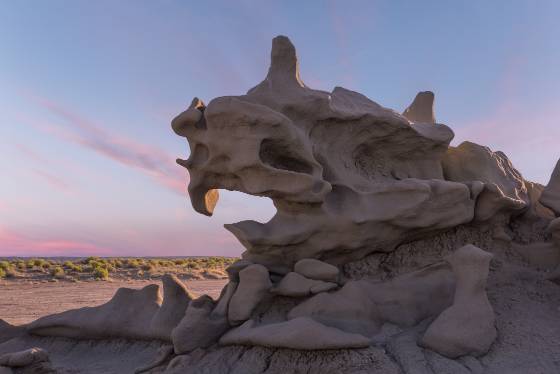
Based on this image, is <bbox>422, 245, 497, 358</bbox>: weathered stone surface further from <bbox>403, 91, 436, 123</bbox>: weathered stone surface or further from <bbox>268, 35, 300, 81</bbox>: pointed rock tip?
<bbox>403, 91, 436, 123</bbox>: weathered stone surface

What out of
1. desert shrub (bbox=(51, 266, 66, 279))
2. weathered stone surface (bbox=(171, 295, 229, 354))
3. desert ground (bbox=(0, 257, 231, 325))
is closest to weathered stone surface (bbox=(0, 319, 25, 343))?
desert ground (bbox=(0, 257, 231, 325))

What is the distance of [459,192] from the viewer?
6.01 metres

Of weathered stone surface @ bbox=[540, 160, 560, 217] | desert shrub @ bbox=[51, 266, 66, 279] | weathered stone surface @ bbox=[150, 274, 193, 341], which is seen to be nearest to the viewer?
weathered stone surface @ bbox=[150, 274, 193, 341]

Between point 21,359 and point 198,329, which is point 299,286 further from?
point 21,359

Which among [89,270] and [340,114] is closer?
[340,114]

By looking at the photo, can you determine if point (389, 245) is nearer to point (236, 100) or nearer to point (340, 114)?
point (340, 114)

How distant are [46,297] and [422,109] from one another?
13.5 metres

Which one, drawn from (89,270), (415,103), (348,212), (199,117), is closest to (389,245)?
(348,212)

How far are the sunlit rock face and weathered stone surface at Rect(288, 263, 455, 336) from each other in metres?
0.61

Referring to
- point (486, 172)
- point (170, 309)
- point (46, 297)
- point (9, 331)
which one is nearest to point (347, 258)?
point (170, 309)

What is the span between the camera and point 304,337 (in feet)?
15.2

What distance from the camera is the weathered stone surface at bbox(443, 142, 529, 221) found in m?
6.76

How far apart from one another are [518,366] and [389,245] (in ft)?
6.50

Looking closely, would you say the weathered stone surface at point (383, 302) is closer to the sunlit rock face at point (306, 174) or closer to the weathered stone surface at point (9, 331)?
the sunlit rock face at point (306, 174)
